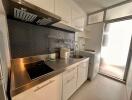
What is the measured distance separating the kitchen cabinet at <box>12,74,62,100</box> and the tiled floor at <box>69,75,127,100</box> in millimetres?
760

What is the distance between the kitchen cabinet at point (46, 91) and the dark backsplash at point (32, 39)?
69 cm

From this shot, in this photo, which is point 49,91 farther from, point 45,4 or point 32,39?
point 45,4

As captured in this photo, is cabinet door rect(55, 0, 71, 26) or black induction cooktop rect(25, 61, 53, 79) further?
cabinet door rect(55, 0, 71, 26)

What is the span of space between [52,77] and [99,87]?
1.76 metres

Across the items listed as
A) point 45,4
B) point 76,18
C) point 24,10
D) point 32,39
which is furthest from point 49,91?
point 76,18

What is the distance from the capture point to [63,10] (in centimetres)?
143

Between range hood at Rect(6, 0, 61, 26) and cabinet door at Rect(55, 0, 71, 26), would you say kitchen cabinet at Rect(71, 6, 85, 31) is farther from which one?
range hood at Rect(6, 0, 61, 26)

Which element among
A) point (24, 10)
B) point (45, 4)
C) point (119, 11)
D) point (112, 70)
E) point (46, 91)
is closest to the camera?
point (24, 10)

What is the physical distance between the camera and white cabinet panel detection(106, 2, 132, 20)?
6.87ft

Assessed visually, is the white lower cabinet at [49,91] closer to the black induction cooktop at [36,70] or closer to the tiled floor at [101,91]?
the black induction cooktop at [36,70]

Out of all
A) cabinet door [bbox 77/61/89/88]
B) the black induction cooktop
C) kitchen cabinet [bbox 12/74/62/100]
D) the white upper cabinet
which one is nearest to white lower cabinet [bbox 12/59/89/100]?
kitchen cabinet [bbox 12/74/62/100]

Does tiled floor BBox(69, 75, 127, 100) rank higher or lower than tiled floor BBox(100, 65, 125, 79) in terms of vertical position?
lower

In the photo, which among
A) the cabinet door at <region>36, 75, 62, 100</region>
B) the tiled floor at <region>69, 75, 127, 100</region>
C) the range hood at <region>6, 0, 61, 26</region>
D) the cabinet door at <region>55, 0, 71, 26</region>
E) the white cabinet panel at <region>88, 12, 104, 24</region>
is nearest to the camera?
the range hood at <region>6, 0, 61, 26</region>

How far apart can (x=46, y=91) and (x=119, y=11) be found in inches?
113
